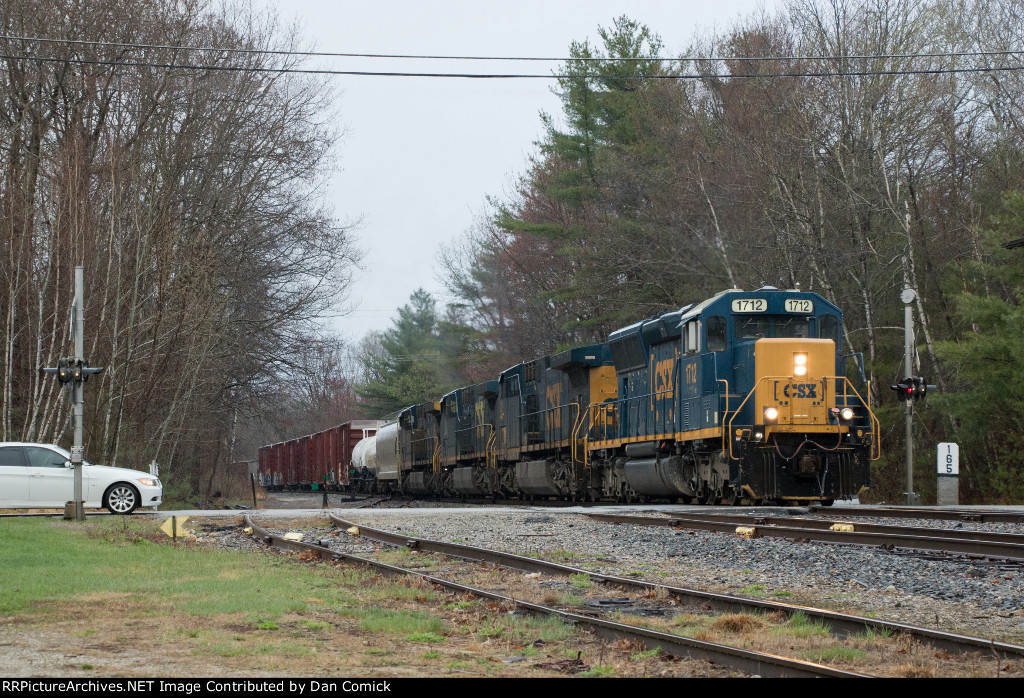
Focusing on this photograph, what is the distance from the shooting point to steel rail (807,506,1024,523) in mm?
15430

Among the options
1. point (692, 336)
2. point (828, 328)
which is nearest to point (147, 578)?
point (692, 336)

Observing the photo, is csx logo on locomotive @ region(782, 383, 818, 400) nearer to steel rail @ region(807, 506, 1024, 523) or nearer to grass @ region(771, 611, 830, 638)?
steel rail @ region(807, 506, 1024, 523)

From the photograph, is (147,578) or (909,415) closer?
(147,578)

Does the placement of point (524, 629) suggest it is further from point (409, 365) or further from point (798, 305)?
point (409, 365)

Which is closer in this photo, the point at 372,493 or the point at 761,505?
the point at 761,505

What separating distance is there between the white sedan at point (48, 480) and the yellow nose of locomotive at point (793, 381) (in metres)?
11.4

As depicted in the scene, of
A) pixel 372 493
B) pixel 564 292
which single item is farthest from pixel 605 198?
pixel 372 493

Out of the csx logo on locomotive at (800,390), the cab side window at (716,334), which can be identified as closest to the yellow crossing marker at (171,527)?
the cab side window at (716,334)

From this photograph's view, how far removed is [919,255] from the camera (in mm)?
30188

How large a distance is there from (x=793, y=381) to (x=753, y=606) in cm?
990

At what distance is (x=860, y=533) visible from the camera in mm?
12492

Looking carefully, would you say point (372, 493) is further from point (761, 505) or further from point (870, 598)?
point (870, 598)

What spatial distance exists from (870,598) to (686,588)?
4.76 ft

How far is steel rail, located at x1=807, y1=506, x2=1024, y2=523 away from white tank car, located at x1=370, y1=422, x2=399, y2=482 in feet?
79.2
